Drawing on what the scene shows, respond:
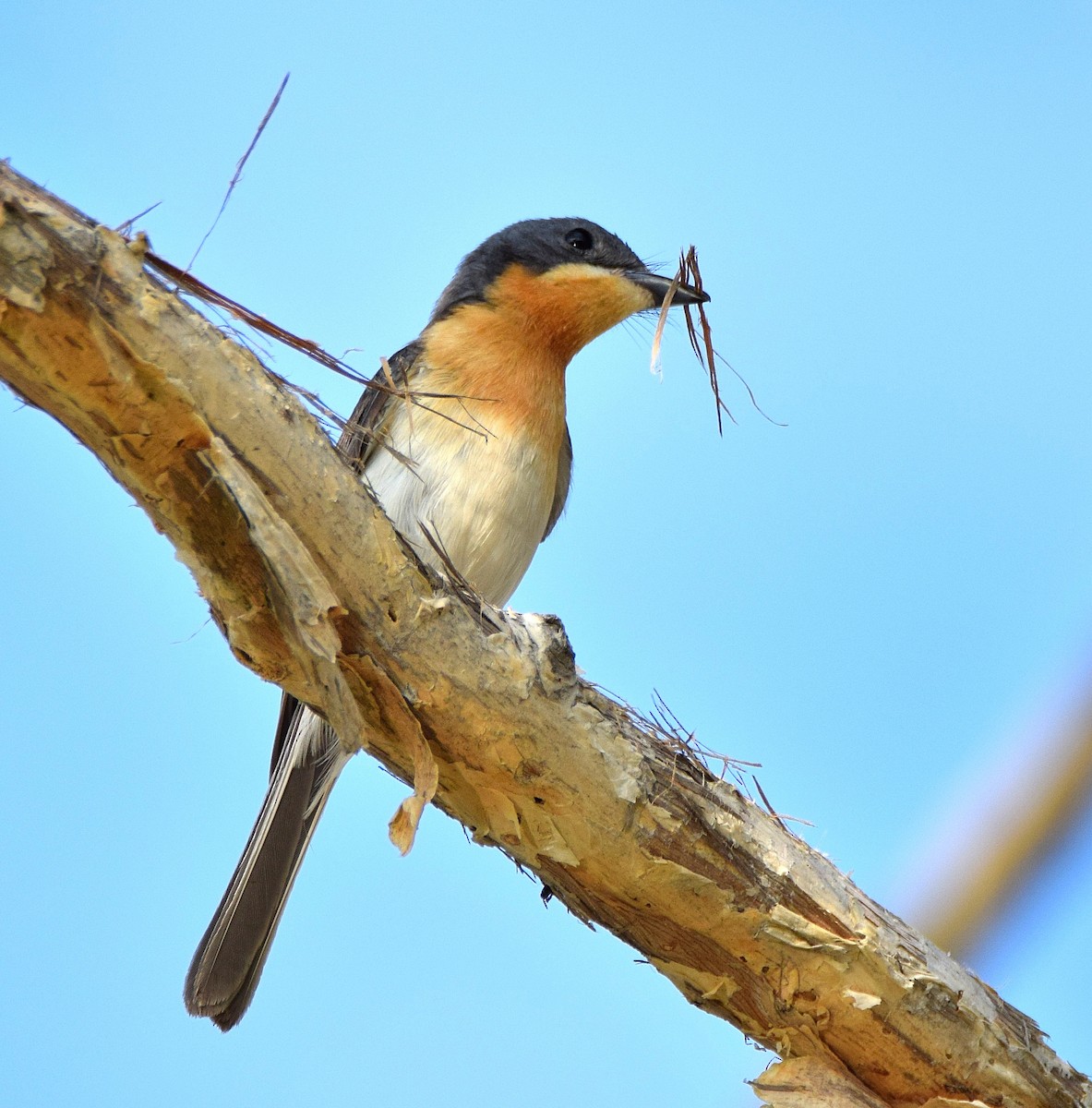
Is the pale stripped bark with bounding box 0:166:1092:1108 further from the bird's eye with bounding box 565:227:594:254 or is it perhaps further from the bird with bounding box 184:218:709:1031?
the bird's eye with bounding box 565:227:594:254

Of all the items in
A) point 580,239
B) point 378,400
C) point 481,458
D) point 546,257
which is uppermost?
point 580,239

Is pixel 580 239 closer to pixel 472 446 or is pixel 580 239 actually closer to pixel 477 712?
pixel 472 446

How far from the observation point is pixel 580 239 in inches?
238

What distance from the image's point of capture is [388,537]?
322 centimetres

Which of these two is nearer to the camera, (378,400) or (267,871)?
(267,871)

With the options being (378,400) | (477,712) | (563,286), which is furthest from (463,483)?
(477,712)

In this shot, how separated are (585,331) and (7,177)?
3.38 meters

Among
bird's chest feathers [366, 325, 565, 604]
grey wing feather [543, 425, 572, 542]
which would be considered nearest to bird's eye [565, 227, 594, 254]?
bird's chest feathers [366, 325, 565, 604]

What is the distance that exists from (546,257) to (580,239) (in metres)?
0.23

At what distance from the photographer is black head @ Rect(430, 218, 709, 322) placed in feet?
19.0

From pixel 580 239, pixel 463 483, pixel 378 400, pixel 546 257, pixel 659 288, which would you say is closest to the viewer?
pixel 463 483

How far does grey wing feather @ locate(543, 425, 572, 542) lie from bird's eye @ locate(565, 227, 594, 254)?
2.80 ft

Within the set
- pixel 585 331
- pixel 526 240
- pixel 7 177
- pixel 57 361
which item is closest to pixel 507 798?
pixel 57 361

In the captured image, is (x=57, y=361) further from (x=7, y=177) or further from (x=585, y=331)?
(x=585, y=331)
